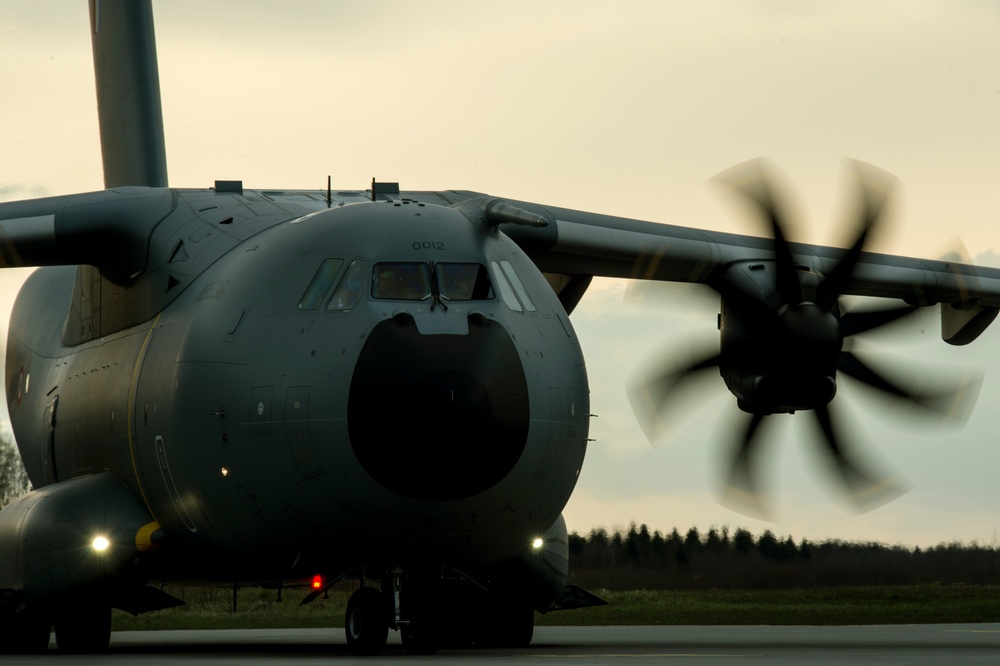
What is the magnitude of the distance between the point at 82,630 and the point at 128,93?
8.07m

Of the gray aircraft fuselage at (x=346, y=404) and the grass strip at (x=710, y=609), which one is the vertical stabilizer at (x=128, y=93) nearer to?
the gray aircraft fuselage at (x=346, y=404)

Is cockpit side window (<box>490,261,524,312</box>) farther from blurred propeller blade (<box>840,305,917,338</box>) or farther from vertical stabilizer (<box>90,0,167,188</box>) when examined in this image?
vertical stabilizer (<box>90,0,167,188</box>)

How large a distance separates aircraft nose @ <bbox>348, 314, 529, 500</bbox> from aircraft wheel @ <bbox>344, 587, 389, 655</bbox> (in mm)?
1409

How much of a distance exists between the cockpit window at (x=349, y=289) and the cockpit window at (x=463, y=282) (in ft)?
1.85

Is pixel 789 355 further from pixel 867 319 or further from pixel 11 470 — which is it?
pixel 11 470

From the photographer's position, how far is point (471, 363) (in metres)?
10.2

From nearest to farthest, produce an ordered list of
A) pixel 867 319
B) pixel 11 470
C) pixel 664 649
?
pixel 664 649
pixel 867 319
pixel 11 470

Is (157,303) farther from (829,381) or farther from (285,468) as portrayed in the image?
(829,381)

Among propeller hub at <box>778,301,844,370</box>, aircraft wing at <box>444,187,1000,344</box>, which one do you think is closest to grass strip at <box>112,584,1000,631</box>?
aircraft wing at <box>444,187,1000,344</box>

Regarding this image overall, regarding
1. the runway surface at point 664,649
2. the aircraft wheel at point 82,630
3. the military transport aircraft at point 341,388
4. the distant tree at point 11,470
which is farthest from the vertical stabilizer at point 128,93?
the distant tree at point 11,470

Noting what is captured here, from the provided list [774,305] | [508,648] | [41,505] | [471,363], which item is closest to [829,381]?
[774,305]

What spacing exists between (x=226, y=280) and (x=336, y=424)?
210cm

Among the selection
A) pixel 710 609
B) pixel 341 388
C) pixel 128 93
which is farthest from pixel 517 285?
pixel 710 609

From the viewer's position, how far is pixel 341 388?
1031 cm
